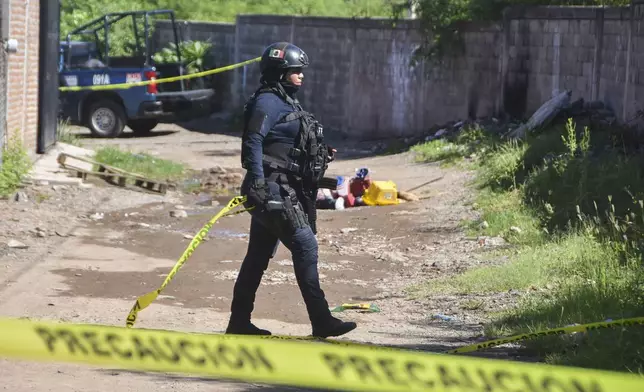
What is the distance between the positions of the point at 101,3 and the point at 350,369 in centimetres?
3292

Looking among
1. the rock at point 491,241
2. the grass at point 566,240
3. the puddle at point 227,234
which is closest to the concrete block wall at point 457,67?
the grass at point 566,240

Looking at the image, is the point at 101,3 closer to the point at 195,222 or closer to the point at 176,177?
the point at 176,177

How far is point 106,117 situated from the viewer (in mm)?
23188

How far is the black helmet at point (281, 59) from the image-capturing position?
7.27 metres

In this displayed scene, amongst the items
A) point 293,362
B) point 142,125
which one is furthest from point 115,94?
point 293,362

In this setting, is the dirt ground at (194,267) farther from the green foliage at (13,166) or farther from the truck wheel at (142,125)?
the truck wheel at (142,125)

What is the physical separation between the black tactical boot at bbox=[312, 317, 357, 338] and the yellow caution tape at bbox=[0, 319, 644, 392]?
3.55 m

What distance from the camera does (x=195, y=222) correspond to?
44.3 ft

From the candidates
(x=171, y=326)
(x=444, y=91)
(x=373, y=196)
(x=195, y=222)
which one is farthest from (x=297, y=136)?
(x=444, y=91)

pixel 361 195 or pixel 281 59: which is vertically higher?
pixel 281 59

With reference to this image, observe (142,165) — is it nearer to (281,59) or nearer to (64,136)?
(64,136)

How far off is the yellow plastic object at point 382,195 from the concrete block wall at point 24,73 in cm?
435

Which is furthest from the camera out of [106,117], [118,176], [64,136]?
[106,117]

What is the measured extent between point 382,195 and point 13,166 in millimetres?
4431
